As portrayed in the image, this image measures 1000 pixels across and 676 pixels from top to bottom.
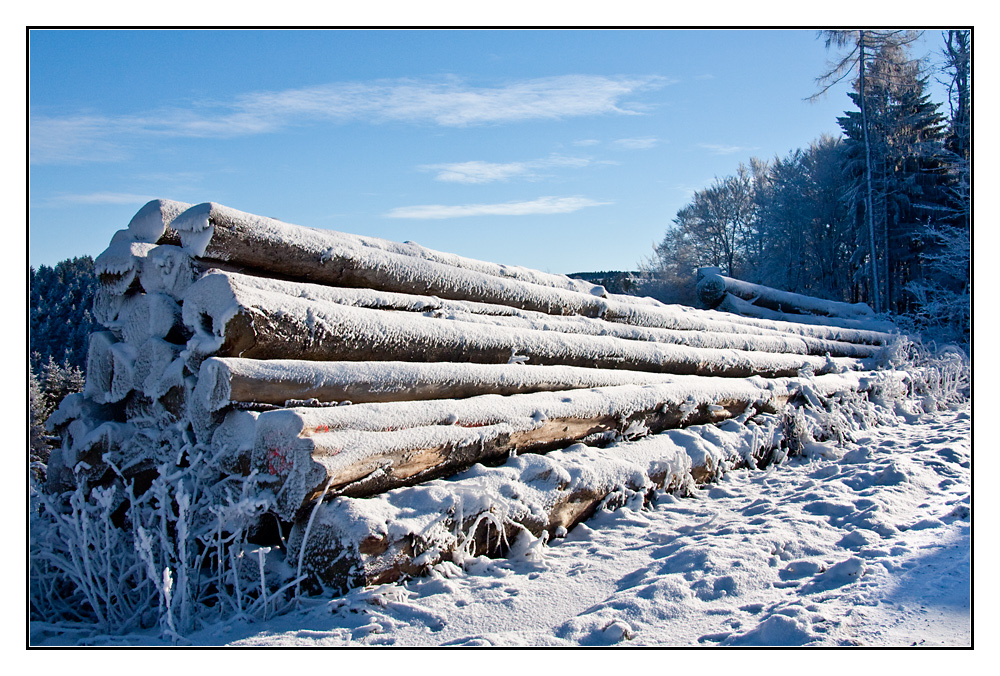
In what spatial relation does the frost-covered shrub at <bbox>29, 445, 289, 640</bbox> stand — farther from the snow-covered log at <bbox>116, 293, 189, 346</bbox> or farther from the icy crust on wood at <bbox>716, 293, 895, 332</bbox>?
the icy crust on wood at <bbox>716, 293, 895, 332</bbox>

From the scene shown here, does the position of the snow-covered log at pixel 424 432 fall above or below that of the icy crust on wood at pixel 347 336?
below

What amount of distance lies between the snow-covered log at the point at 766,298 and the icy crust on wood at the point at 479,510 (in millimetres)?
6755

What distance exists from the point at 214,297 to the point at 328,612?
1.64 m

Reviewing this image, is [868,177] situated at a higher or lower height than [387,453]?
higher

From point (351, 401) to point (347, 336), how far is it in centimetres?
39

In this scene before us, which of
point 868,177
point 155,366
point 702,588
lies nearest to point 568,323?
point 702,588

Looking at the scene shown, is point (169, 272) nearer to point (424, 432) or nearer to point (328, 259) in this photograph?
point (328, 259)

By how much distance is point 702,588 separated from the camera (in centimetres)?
292

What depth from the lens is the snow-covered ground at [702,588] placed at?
2490 mm

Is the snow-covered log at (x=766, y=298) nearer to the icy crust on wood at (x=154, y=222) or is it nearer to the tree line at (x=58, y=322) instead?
the icy crust on wood at (x=154, y=222)

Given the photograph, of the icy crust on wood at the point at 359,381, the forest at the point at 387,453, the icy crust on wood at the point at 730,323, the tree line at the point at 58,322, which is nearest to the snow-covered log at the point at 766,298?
the icy crust on wood at the point at 730,323

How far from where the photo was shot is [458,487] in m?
3.39

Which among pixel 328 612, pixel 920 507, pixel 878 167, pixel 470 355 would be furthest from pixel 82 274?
pixel 878 167

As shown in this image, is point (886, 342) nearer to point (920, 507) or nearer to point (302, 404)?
point (920, 507)
